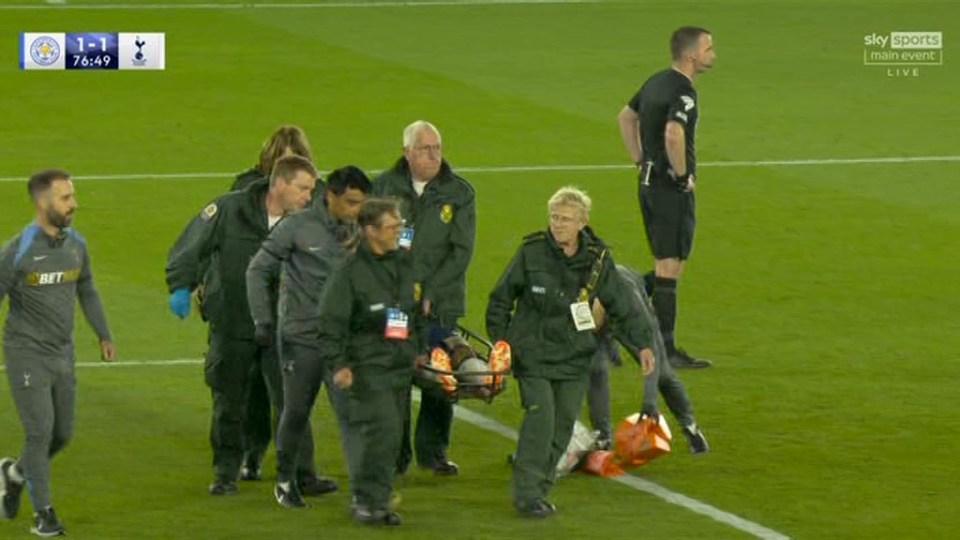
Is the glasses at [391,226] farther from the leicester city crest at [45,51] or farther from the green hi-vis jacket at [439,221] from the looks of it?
the leicester city crest at [45,51]

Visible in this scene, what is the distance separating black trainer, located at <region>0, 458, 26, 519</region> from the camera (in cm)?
1366

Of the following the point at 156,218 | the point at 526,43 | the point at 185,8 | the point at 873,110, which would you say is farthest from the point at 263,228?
the point at 185,8

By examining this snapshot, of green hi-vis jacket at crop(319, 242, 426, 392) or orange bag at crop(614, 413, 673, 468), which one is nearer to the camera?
green hi-vis jacket at crop(319, 242, 426, 392)

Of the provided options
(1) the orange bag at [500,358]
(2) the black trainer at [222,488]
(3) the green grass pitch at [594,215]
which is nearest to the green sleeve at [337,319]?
(1) the orange bag at [500,358]

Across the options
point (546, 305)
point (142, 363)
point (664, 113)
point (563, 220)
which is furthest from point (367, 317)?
point (664, 113)

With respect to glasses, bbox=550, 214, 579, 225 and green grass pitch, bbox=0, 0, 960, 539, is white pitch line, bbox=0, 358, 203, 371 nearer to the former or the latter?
green grass pitch, bbox=0, 0, 960, 539

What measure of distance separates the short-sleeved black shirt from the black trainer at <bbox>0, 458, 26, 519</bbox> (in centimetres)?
622

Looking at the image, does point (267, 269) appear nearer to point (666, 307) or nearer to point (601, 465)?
point (601, 465)

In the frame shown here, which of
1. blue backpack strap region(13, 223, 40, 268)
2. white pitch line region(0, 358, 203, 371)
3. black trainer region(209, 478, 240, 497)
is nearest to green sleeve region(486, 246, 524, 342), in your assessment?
black trainer region(209, 478, 240, 497)

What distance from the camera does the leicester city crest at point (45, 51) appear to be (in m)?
32.1

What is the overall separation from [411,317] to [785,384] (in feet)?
15.2

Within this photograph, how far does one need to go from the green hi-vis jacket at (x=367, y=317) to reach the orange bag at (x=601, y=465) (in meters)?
1.77

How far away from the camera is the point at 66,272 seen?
13.3 metres

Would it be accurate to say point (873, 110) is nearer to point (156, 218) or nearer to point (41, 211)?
point (156, 218)
